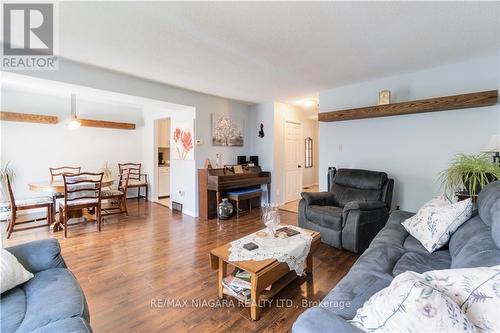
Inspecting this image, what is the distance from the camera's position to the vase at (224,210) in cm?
429

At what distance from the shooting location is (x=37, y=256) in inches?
61.0

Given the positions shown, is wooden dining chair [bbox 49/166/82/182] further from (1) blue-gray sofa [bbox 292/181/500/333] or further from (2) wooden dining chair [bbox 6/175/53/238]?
(1) blue-gray sofa [bbox 292/181/500/333]

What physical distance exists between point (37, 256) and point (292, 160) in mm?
5017

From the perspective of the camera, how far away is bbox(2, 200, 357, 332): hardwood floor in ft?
5.62

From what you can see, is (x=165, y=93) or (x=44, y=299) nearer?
(x=44, y=299)

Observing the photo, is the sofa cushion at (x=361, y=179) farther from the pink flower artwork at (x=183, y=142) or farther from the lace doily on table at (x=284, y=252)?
the pink flower artwork at (x=183, y=142)

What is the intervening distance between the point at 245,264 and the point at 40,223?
4.11 metres

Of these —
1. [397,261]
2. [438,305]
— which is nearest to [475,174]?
[397,261]

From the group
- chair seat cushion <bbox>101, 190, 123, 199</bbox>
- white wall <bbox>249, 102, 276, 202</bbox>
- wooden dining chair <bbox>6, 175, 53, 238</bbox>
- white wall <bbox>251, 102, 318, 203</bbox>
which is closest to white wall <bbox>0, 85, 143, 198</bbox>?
wooden dining chair <bbox>6, 175, 53, 238</bbox>

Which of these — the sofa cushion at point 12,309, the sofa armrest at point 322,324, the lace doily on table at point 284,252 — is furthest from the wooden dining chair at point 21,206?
the sofa armrest at point 322,324

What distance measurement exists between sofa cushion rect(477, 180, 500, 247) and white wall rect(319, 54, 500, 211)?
1.91 m

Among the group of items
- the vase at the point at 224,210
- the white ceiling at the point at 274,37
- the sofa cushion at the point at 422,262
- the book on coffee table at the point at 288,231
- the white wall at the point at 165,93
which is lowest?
the vase at the point at 224,210

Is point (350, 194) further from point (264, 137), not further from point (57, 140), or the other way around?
point (57, 140)

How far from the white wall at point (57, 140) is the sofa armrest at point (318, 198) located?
4.82m
